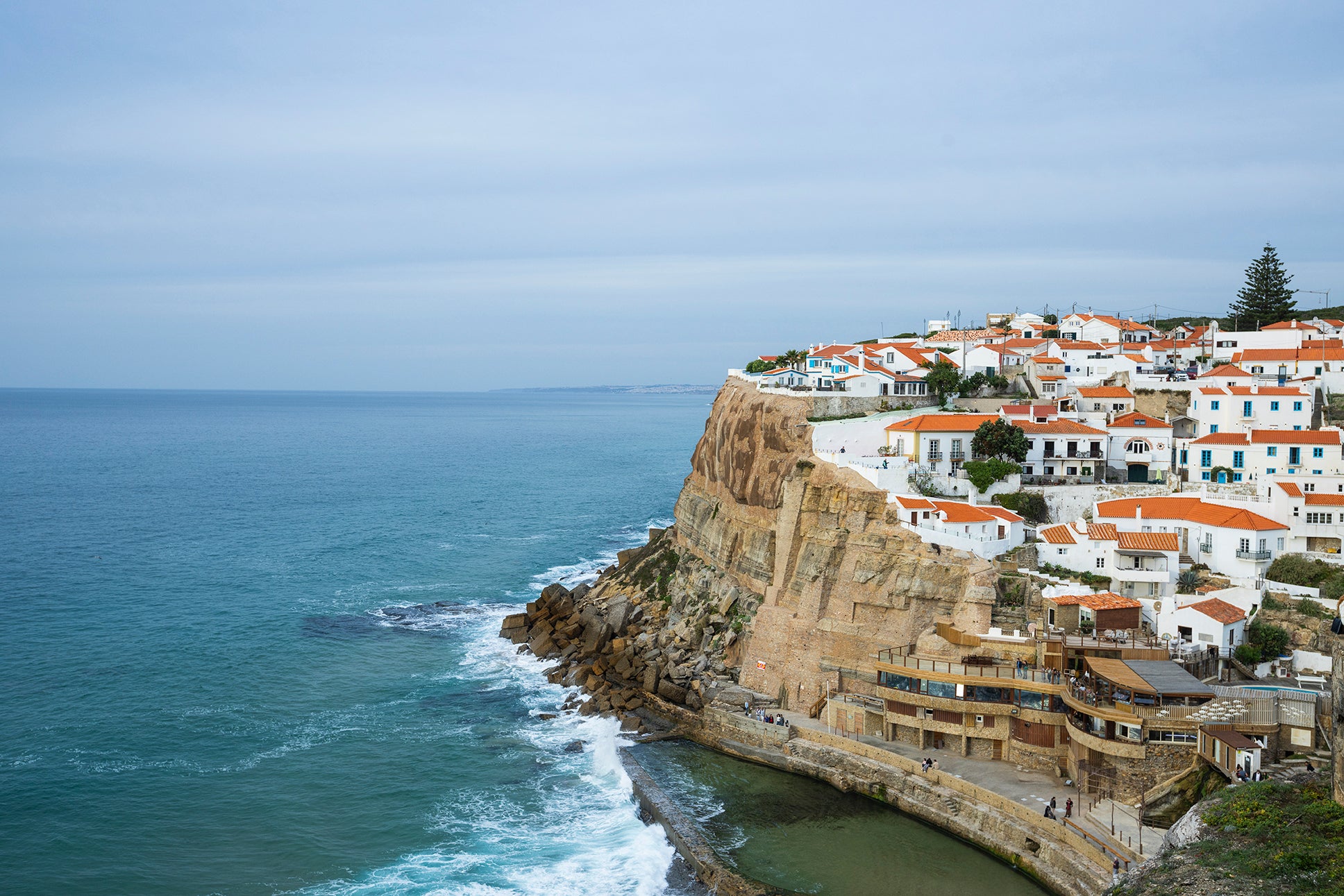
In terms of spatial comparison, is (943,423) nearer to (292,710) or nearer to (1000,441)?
(1000,441)

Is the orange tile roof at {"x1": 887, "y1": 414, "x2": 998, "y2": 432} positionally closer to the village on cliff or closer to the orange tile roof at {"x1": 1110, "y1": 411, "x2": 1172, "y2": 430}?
the village on cliff

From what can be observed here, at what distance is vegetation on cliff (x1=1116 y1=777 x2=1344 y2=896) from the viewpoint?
1909 cm

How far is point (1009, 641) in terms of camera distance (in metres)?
33.2

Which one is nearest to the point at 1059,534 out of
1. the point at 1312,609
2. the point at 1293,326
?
the point at 1312,609

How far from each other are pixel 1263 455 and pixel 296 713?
39.4 meters

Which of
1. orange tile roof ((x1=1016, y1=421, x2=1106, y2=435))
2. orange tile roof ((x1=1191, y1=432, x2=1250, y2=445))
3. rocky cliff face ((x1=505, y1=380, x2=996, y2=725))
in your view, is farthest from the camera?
orange tile roof ((x1=1016, y1=421, x2=1106, y2=435))

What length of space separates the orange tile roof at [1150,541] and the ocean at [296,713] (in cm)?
1357

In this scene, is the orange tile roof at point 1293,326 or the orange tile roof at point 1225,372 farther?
the orange tile roof at point 1293,326

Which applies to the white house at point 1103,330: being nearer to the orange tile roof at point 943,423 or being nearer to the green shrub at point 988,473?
the orange tile roof at point 943,423

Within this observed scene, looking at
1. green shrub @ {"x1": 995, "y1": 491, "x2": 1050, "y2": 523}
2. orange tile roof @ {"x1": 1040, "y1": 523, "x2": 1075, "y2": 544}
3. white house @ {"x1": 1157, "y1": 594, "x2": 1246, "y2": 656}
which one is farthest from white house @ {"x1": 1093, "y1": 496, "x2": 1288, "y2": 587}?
green shrub @ {"x1": 995, "y1": 491, "x2": 1050, "y2": 523}

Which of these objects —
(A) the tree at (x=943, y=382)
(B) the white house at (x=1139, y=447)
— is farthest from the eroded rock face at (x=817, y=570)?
(B) the white house at (x=1139, y=447)

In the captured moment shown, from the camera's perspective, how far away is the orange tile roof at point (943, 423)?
44.3 m

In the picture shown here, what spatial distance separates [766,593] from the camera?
41656 mm

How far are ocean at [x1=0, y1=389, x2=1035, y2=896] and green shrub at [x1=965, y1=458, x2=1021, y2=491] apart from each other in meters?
16.1
